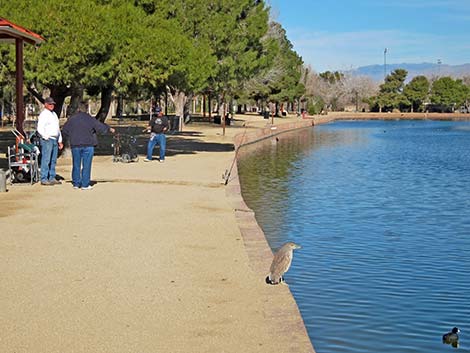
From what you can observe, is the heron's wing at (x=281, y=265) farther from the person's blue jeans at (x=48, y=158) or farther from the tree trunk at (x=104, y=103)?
the tree trunk at (x=104, y=103)

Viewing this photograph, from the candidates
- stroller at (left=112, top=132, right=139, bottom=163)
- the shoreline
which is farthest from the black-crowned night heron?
stroller at (left=112, top=132, right=139, bottom=163)

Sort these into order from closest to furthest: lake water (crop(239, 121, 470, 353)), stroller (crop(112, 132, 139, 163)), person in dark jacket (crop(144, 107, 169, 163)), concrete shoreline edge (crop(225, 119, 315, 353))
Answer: concrete shoreline edge (crop(225, 119, 315, 353))
lake water (crop(239, 121, 470, 353))
stroller (crop(112, 132, 139, 163))
person in dark jacket (crop(144, 107, 169, 163))

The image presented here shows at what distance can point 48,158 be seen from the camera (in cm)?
1759

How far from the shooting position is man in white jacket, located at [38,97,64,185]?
17.6m

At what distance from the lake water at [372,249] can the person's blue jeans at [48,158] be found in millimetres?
4311

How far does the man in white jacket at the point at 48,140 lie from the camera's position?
17.6 metres

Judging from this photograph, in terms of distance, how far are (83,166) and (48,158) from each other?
1113 mm

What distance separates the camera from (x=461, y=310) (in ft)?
31.0

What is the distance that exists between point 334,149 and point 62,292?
120ft

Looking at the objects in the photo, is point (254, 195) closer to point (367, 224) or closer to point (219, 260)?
point (367, 224)

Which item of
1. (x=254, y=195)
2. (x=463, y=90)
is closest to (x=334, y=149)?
(x=254, y=195)

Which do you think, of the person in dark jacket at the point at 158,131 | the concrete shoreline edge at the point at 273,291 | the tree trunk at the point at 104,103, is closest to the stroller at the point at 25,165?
the concrete shoreline edge at the point at 273,291

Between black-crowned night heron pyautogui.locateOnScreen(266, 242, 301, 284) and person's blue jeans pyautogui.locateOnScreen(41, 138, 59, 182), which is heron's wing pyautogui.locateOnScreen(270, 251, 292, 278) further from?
person's blue jeans pyautogui.locateOnScreen(41, 138, 59, 182)

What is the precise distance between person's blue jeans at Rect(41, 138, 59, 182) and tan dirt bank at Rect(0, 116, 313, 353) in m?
1.70
